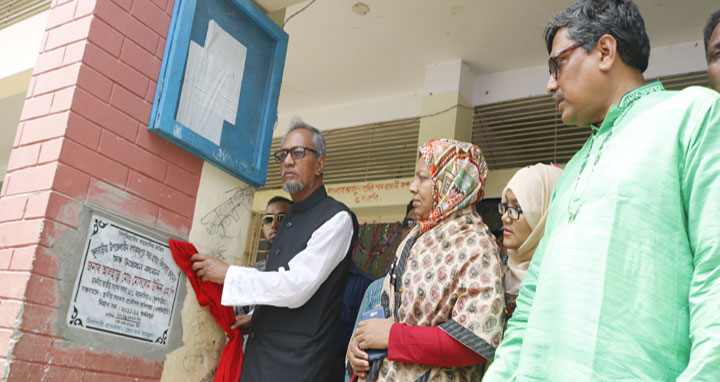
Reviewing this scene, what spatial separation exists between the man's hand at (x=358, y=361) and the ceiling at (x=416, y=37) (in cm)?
309

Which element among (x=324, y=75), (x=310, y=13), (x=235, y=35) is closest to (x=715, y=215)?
(x=235, y=35)

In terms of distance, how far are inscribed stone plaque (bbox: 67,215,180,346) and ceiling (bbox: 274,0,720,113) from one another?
2760mm

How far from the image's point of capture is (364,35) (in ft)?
17.0

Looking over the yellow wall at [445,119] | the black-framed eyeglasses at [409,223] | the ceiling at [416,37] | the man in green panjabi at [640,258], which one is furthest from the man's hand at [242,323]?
the yellow wall at [445,119]

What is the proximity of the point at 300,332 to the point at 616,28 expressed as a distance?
1705 mm

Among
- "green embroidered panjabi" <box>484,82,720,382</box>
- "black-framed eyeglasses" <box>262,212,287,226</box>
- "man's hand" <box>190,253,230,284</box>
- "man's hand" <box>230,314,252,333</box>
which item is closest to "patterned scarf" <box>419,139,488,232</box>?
"man's hand" <box>190,253,230,284</box>

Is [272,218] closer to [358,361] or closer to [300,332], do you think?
[300,332]

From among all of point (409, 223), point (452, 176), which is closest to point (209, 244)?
point (452, 176)

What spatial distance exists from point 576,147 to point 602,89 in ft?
12.8

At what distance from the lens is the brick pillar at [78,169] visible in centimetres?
204

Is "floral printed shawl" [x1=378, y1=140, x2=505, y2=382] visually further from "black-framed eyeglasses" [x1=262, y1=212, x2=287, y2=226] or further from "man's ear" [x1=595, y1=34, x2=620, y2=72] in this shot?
"black-framed eyeglasses" [x1=262, y1=212, x2=287, y2=226]

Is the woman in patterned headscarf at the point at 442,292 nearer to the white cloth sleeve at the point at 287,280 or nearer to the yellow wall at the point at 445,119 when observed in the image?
the white cloth sleeve at the point at 287,280

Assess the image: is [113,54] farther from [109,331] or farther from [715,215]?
[715,215]

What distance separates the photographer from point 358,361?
7.34 ft
